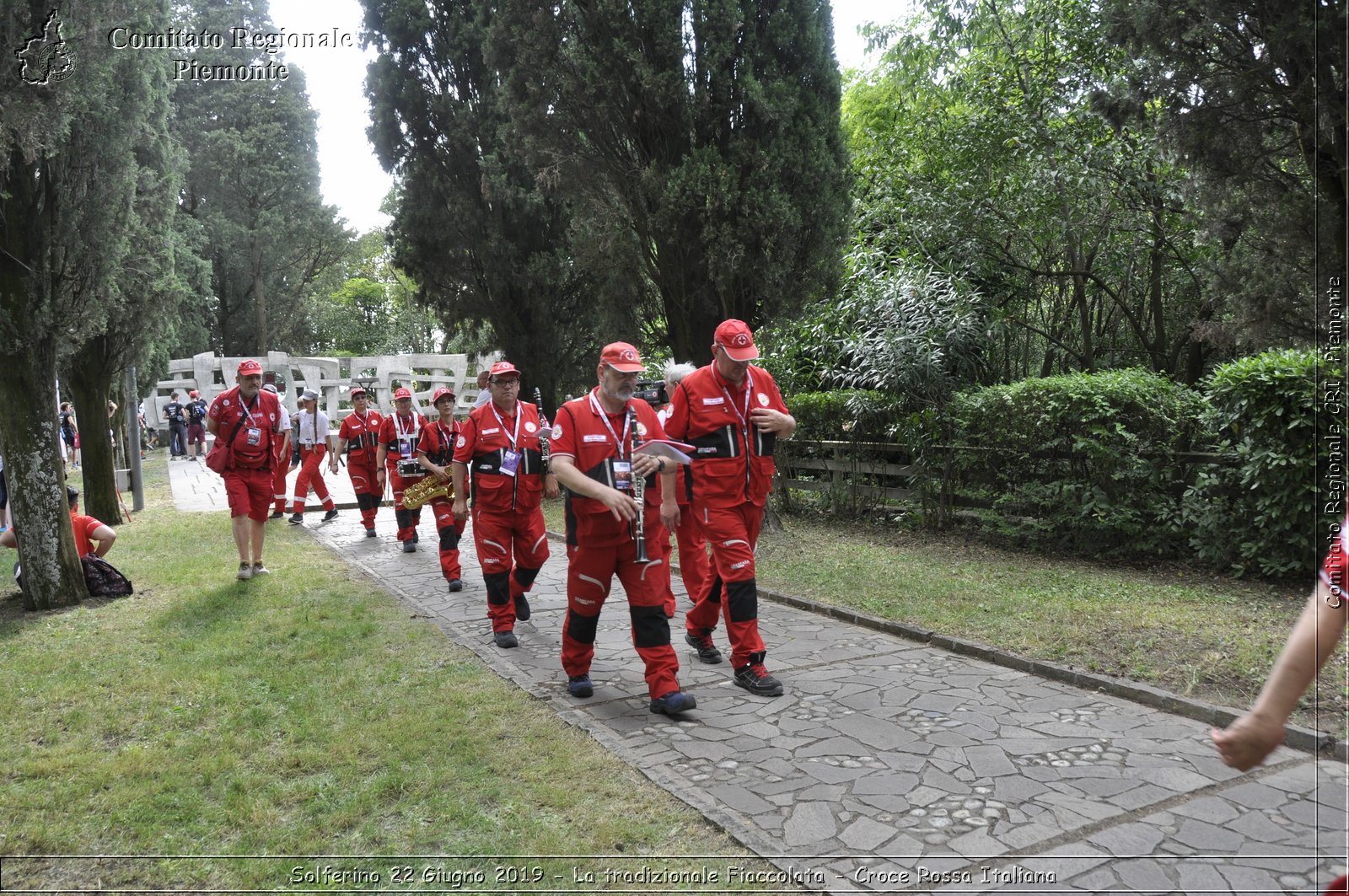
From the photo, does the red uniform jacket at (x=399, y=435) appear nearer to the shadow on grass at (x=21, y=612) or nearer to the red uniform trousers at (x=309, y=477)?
the red uniform trousers at (x=309, y=477)

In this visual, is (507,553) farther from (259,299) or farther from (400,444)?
(259,299)

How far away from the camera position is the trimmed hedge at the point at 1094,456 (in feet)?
29.0

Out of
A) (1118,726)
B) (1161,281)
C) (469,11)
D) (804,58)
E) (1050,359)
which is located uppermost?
(469,11)

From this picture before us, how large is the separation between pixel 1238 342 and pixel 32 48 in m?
10.7

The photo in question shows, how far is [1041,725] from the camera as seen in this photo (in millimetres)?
5047

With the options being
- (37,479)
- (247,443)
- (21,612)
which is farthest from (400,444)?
(21,612)

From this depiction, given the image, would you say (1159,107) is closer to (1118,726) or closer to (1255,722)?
(1118,726)

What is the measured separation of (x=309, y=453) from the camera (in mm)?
15000

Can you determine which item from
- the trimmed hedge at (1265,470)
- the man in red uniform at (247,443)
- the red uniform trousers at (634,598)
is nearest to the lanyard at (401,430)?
the man in red uniform at (247,443)

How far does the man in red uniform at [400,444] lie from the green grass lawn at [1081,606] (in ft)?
14.9

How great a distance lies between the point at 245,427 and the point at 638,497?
18.0ft

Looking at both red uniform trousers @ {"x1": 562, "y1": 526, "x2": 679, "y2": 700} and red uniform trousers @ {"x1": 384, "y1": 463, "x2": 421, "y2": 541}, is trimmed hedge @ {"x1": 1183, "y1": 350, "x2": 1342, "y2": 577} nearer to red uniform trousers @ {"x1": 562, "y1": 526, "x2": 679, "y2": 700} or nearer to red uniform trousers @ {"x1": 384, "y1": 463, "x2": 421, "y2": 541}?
red uniform trousers @ {"x1": 562, "y1": 526, "x2": 679, "y2": 700}

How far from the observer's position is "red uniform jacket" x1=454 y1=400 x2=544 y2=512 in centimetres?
736

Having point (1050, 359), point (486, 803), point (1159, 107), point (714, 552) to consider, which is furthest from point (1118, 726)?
point (1050, 359)
